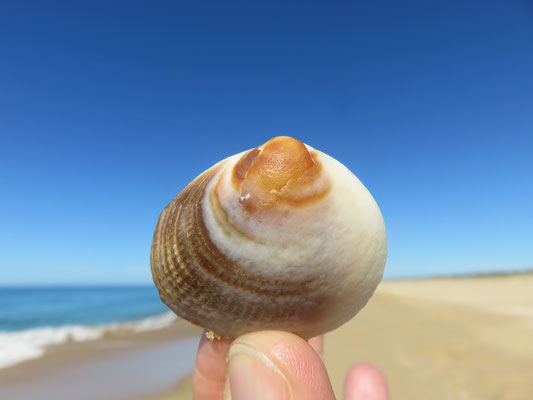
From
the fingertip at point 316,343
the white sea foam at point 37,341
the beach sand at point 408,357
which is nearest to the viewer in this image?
the fingertip at point 316,343

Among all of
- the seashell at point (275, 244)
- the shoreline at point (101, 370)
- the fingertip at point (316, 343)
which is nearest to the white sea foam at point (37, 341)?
the shoreline at point (101, 370)

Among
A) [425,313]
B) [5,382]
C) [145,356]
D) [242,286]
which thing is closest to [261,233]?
[242,286]

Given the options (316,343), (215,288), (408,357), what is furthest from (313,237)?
(408,357)

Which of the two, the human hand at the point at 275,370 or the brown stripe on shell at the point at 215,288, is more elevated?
the brown stripe on shell at the point at 215,288

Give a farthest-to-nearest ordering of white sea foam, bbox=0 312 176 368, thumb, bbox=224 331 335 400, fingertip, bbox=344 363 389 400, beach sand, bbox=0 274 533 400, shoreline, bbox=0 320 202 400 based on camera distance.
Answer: white sea foam, bbox=0 312 176 368 → shoreline, bbox=0 320 202 400 → beach sand, bbox=0 274 533 400 → fingertip, bbox=344 363 389 400 → thumb, bbox=224 331 335 400

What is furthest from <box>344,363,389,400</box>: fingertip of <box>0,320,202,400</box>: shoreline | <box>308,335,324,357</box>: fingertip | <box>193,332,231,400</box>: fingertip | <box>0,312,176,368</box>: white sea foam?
<box>0,312,176,368</box>: white sea foam

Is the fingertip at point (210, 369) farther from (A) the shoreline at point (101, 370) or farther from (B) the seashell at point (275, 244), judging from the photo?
(A) the shoreline at point (101, 370)

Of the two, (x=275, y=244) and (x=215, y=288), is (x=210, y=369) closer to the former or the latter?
(x=215, y=288)

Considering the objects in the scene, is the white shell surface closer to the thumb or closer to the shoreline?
the thumb
